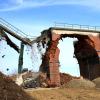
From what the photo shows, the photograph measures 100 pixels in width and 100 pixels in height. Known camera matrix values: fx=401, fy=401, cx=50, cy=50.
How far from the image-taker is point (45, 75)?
55.0 metres

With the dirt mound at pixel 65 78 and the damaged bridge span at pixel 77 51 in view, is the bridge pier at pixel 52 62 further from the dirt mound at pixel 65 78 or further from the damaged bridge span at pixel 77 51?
the dirt mound at pixel 65 78

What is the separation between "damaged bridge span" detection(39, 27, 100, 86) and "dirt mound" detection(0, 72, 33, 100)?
3561 centimetres

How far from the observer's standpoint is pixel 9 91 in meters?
18.3

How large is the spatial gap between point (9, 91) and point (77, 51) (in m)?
48.9

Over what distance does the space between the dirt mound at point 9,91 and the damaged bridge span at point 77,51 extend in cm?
3561

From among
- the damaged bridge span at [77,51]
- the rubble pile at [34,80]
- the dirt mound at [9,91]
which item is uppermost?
the damaged bridge span at [77,51]

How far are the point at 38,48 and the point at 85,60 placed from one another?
478 inches

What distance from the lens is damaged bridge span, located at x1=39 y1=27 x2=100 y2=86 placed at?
185 feet

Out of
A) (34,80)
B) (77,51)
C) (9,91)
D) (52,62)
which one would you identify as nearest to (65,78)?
(52,62)

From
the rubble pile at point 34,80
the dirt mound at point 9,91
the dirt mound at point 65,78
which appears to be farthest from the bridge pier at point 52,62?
the dirt mound at point 9,91

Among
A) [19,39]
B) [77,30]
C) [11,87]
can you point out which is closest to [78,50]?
[77,30]

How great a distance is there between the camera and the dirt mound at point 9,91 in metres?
17.8

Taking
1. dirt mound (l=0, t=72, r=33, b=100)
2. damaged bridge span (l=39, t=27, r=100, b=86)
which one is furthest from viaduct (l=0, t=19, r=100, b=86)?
dirt mound (l=0, t=72, r=33, b=100)

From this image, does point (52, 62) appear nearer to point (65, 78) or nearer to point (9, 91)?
point (65, 78)
